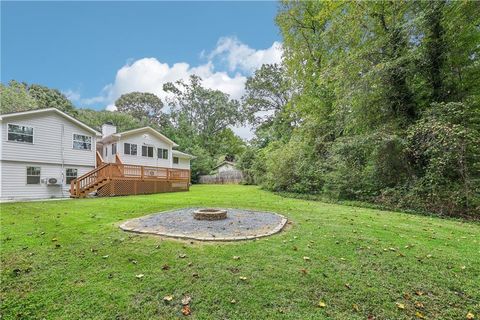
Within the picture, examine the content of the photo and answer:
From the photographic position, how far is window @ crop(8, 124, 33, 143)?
13.0m

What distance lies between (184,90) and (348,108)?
30.2 metres

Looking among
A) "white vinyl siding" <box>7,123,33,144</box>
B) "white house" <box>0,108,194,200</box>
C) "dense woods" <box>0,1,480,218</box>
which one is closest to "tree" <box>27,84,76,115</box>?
"white house" <box>0,108,194,200</box>

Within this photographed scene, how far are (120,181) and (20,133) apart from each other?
594 cm

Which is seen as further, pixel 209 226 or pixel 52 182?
pixel 52 182

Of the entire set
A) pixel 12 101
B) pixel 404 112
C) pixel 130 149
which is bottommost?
pixel 130 149

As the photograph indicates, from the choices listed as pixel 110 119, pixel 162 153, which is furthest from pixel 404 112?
pixel 110 119

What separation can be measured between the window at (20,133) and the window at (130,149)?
5.91 m

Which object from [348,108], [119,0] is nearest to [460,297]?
[348,108]

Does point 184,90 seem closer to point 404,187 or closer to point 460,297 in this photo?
point 404,187

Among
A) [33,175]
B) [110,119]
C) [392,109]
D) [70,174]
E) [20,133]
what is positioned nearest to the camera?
[392,109]

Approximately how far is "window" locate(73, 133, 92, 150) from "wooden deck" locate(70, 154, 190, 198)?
100 inches

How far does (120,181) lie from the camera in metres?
14.3

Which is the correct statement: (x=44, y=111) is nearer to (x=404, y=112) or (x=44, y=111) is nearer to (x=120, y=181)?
(x=120, y=181)

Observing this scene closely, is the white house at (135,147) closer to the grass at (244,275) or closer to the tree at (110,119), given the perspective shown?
the grass at (244,275)
